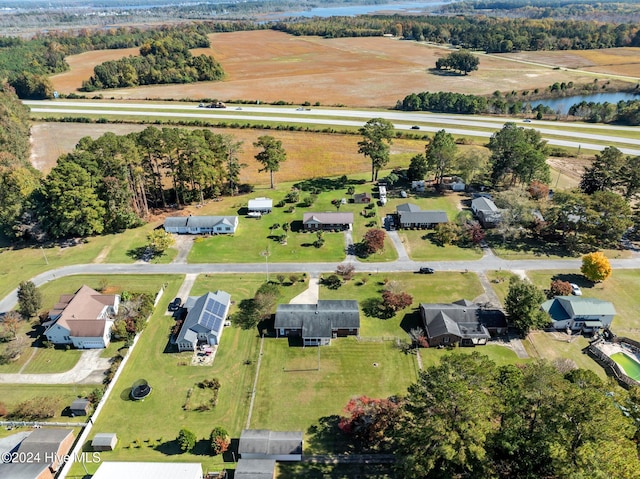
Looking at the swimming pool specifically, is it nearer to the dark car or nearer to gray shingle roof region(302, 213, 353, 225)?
gray shingle roof region(302, 213, 353, 225)

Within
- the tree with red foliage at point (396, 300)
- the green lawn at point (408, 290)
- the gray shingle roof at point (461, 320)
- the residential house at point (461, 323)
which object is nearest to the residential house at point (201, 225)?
the green lawn at point (408, 290)

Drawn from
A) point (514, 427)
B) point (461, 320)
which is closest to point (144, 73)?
point (461, 320)

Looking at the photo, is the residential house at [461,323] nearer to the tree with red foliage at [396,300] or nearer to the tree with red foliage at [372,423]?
the tree with red foliage at [396,300]

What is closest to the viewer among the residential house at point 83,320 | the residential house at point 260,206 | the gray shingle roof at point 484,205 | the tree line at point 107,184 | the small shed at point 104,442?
the small shed at point 104,442

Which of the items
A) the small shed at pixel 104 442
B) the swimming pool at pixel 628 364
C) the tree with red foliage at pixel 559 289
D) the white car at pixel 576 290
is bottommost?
the swimming pool at pixel 628 364

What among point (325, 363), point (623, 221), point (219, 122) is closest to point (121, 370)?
point (325, 363)

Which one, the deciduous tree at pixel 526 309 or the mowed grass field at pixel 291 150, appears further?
the mowed grass field at pixel 291 150

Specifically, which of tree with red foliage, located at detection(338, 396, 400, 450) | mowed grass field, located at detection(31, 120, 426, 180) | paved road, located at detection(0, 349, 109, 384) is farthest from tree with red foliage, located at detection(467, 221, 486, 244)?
paved road, located at detection(0, 349, 109, 384)
